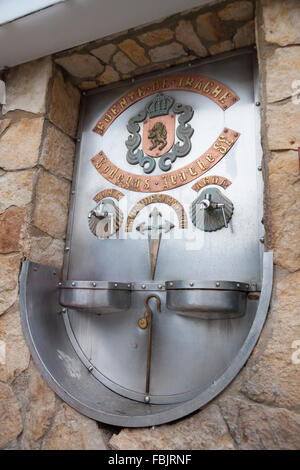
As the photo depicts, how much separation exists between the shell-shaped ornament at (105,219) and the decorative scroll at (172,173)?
0.41ft

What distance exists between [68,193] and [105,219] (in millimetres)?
297

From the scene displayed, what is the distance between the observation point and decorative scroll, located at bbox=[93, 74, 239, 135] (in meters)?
1.71

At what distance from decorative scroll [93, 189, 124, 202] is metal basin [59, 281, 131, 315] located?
0.49 meters

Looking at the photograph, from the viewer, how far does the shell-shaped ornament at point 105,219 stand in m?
1.77

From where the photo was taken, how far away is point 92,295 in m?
1.53

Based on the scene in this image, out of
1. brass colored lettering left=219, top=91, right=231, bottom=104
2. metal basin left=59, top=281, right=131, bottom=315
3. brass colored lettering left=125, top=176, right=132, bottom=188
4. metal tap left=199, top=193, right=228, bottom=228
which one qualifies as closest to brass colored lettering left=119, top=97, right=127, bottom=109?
brass colored lettering left=125, top=176, right=132, bottom=188

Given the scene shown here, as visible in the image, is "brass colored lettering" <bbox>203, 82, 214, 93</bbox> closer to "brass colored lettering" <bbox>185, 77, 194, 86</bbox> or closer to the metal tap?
"brass colored lettering" <bbox>185, 77, 194, 86</bbox>

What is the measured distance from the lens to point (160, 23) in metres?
1.63

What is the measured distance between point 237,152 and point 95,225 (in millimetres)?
783

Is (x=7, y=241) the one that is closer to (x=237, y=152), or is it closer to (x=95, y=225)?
(x=95, y=225)

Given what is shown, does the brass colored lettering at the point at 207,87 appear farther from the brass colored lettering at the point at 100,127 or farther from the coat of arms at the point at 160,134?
the brass colored lettering at the point at 100,127

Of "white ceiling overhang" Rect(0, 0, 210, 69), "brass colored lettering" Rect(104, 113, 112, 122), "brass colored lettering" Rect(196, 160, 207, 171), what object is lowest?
"brass colored lettering" Rect(196, 160, 207, 171)

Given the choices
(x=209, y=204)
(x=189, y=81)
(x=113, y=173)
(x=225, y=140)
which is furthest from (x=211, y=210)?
(x=189, y=81)
